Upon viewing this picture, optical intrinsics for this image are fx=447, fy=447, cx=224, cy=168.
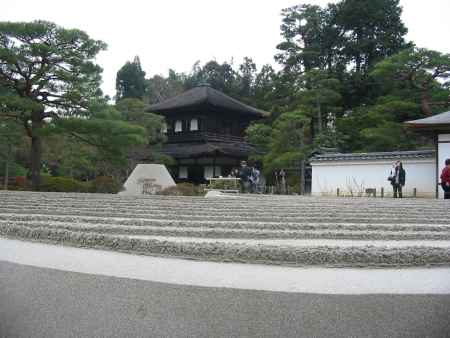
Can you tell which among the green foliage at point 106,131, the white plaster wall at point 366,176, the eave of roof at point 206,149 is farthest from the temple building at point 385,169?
the eave of roof at point 206,149

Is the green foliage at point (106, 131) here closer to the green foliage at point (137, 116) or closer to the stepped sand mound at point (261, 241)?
the green foliage at point (137, 116)

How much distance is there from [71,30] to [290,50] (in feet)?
49.8

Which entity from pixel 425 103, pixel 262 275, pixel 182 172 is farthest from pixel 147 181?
pixel 182 172

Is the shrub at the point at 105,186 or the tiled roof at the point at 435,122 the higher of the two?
the tiled roof at the point at 435,122

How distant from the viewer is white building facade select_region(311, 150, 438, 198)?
1406cm

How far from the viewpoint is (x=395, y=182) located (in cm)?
1245

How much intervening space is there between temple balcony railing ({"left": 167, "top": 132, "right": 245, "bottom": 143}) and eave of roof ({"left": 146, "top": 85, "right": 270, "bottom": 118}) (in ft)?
4.85

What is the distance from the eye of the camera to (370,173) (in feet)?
50.1

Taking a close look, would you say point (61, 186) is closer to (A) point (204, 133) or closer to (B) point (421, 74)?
(A) point (204, 133)

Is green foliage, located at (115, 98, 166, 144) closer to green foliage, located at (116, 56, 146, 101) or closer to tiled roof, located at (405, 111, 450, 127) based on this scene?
tiled roof, located at (405, 111, 450, 127)

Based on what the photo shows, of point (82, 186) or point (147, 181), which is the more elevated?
point (147, 181)

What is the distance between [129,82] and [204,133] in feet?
52.8

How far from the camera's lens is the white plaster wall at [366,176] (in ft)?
46.2

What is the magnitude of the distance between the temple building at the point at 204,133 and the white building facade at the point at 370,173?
300 inches
